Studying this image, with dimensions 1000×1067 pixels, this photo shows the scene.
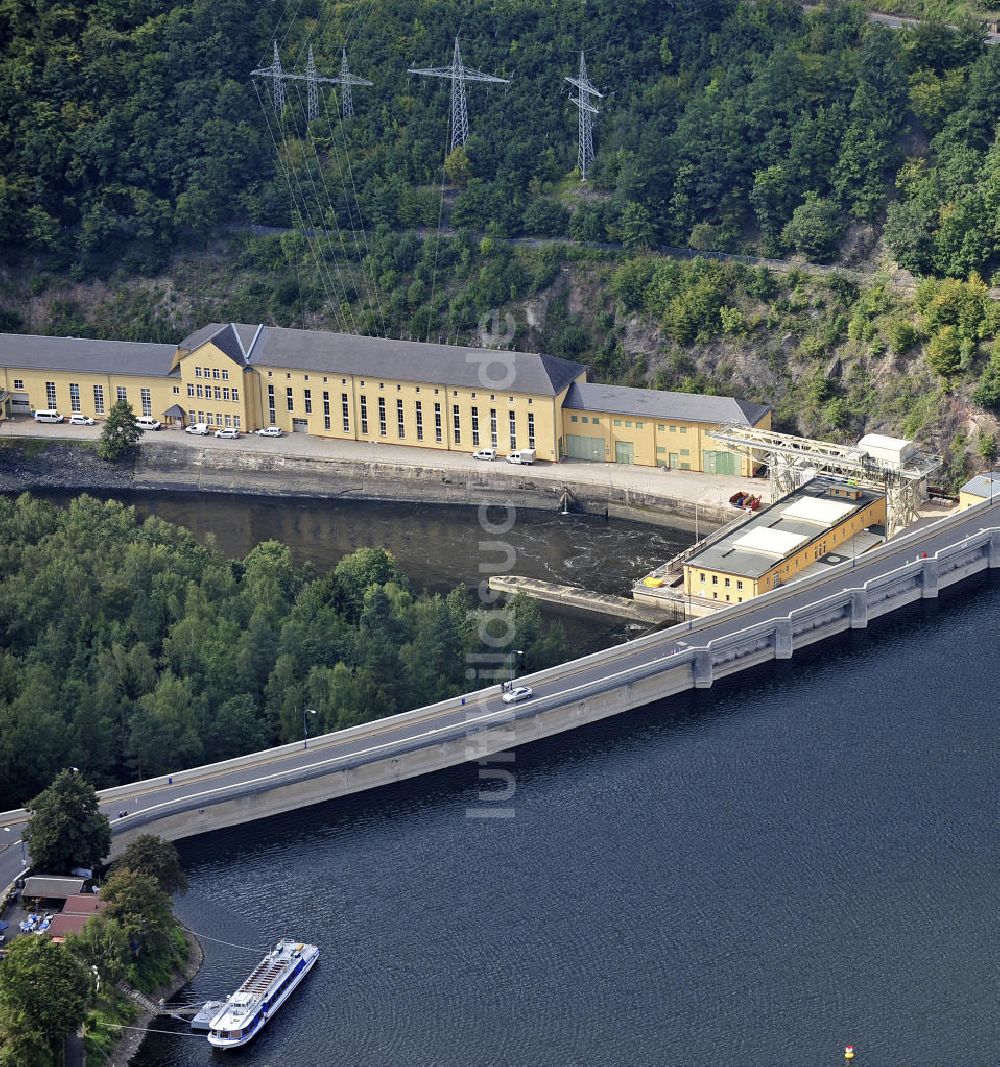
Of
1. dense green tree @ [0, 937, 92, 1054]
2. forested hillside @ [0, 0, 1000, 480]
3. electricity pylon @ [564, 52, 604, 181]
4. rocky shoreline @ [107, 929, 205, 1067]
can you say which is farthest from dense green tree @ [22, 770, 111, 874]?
electricity pylon @ [564, 52, 604, 181]

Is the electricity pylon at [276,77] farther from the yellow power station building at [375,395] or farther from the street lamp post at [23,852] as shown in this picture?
the street lamp post at [23,852]

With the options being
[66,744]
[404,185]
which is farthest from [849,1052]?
[404,185]

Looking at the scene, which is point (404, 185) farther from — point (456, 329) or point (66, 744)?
point (66, 744)

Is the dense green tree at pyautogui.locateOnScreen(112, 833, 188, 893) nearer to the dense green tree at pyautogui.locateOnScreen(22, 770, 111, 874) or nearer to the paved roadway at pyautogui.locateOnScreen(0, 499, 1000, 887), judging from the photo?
the dense green tree at pyautogui.locateOnScreen(22, 770, 111, 874)

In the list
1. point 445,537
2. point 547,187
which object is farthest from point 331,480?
point 547,187

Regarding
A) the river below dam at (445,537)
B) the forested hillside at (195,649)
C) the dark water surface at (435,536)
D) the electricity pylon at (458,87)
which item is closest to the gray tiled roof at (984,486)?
the river below dam at (445,537)

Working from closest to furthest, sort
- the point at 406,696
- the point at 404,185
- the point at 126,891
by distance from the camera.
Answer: the point at 126,891 → the point at 406,696 → the point at 404,185

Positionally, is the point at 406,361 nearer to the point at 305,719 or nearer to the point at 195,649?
the point at 195,649
